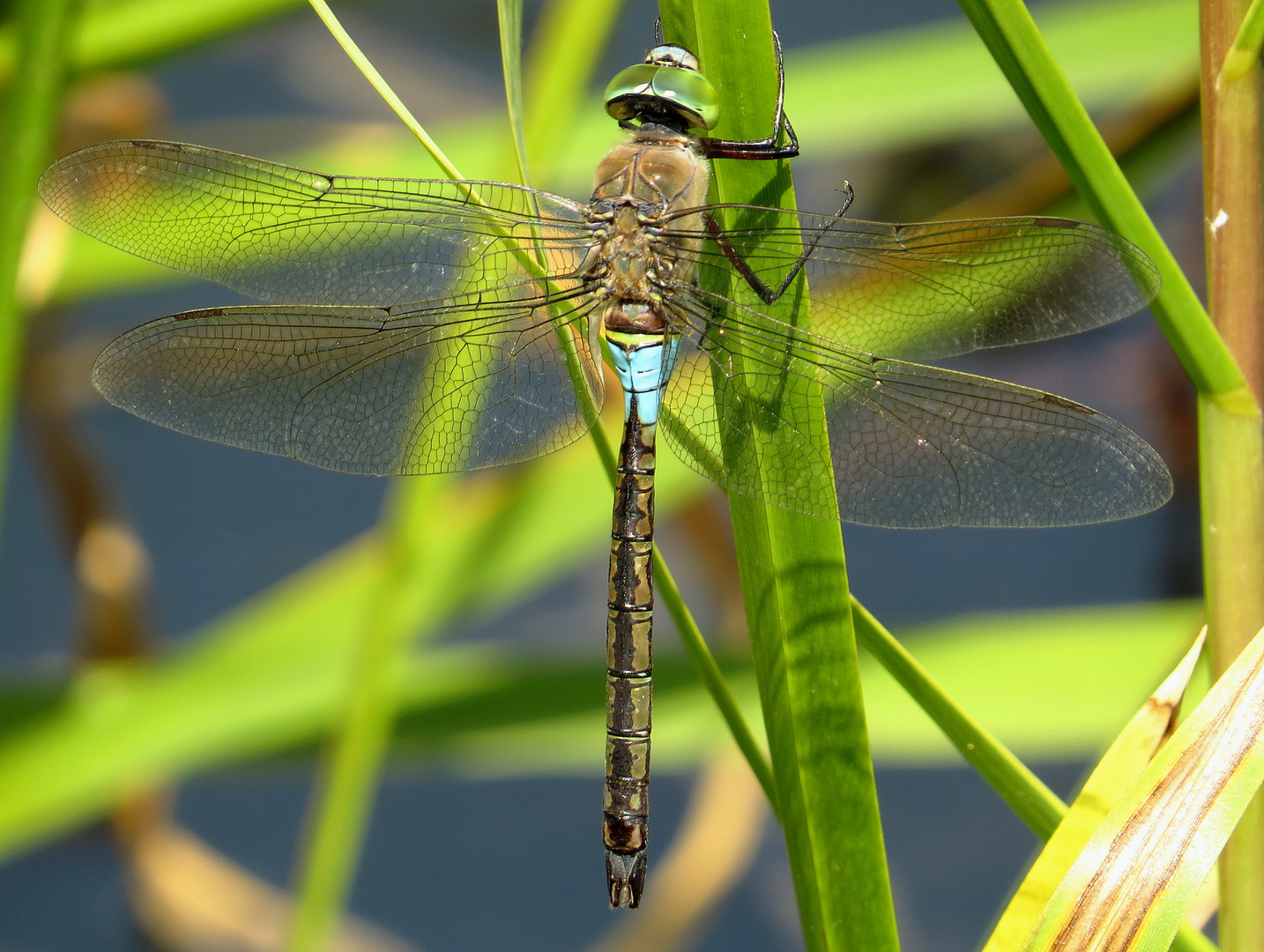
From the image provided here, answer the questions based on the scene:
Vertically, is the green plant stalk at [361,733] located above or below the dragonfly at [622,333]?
below

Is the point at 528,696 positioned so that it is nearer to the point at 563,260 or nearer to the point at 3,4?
the point at 563,260

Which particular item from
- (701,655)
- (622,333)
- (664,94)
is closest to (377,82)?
(664,94)

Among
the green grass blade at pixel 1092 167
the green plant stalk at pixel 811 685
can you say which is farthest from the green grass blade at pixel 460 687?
the green grass blade at pixel 1092 167

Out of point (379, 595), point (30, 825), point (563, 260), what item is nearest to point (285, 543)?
point (30, 825)

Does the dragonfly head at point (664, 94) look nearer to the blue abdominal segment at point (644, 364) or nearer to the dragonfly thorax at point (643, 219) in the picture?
the dragonfly thorax at point (643, 219)

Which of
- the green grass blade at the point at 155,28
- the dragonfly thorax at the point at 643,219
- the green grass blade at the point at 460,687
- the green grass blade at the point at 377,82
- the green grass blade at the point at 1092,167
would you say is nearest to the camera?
the green grass blade at the point at 1092,167

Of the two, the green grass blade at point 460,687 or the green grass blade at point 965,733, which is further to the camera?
the green grass blade at point 460,687

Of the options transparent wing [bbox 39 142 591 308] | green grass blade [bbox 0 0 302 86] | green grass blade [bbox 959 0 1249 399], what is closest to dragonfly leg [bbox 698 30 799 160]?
green grass blade [bbox 959 0 1249 399]

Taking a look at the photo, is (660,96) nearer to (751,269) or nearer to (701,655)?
(751,269)
